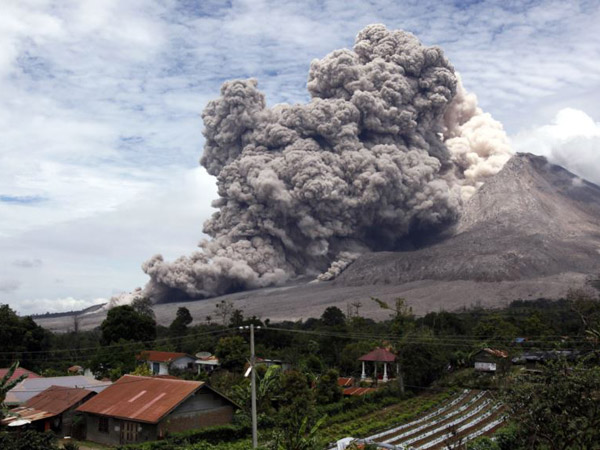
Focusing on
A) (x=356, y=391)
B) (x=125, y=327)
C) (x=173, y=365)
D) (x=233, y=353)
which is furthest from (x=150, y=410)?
(x=125, y=327)

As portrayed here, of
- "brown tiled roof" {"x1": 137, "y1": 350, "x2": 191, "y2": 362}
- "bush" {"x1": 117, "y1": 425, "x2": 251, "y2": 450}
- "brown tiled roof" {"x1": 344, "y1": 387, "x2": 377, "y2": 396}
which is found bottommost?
"bush" {"x1": 117, "y1": 425, "x2": 251, "y2": 450}

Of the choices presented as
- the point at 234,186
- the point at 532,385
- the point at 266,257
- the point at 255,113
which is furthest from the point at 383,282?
the point at 532,385

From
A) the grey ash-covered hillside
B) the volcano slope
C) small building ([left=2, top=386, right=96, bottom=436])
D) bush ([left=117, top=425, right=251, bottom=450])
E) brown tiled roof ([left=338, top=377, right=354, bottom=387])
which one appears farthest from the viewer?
the grey ash-covered hillside

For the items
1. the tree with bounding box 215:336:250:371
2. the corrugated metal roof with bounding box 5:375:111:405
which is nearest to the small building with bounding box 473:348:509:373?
the tree with bounding box 215:336:250:371

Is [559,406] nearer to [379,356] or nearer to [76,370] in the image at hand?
[379,356]

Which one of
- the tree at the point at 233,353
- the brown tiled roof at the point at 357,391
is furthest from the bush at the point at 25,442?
the tree at the point at 233,353

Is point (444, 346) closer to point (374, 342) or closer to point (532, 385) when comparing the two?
point (374, 342)

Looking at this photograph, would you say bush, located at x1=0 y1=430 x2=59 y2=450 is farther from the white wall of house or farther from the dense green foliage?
the white wall of house

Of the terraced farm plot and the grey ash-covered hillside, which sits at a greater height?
the grey ash-covered hillside
